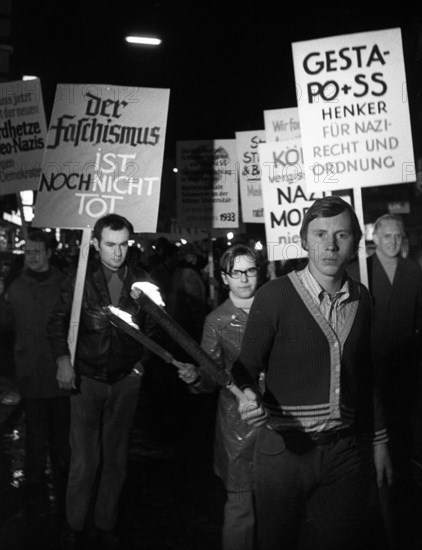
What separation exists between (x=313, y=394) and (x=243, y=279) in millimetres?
1505

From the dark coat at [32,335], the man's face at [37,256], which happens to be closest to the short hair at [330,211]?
the dark coat at [32,335]

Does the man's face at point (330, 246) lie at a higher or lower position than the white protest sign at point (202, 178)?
lower

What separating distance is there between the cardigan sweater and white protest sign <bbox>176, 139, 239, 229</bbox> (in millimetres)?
11017

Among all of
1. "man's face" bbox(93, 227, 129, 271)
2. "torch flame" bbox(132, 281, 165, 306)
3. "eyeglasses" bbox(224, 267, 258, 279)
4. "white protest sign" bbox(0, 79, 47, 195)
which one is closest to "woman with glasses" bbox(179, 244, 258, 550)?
"eyeglasses" bbox(224, 267, 258, 279)

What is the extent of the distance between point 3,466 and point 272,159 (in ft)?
12.9

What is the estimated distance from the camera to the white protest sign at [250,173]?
1252 cm

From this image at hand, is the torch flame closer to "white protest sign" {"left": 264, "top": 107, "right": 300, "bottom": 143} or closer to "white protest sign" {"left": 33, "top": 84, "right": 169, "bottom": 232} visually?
"white protest sign" {"left": 33, "top": 84, "right": 169, "bottom": 232}

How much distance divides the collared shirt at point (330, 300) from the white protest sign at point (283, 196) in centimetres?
455

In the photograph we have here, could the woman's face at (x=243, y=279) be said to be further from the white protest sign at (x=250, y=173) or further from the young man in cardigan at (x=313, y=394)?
the white protest sign at (x=250, y=173)

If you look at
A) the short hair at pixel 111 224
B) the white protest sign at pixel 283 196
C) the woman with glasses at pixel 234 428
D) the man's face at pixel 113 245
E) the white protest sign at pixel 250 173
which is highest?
the white protest sign at pixel 250 173

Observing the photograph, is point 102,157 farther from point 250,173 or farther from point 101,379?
point 250,173

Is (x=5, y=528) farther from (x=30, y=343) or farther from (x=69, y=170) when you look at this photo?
(x=69, y=170)

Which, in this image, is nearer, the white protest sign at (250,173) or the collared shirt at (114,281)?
the collared shirt at (114,281)

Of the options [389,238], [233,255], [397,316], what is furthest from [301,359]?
[389,238]
